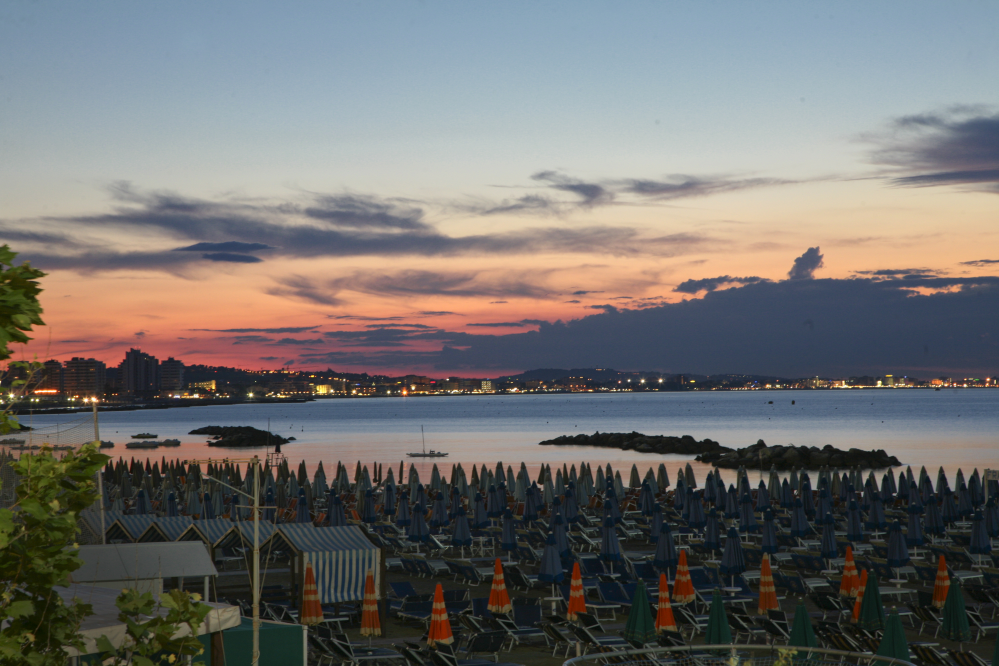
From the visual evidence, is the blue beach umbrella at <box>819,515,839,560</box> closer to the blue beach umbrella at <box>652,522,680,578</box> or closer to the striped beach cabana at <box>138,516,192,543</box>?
the blue beach umbrella at <box>652,522,680,578</box>

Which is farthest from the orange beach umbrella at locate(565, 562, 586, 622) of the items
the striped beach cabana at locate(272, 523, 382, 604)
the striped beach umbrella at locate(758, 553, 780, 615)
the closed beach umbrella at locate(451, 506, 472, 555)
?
the closed beach umbrella at locate(451, 506, 472, 555)

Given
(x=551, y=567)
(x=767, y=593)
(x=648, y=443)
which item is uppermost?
(x=551, y=567)

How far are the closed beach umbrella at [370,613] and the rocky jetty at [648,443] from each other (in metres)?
64.2

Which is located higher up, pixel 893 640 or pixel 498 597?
pixel 893 640

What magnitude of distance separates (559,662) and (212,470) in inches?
983

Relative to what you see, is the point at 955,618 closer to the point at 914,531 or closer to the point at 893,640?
the point at 893,640

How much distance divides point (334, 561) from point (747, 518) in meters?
10.9

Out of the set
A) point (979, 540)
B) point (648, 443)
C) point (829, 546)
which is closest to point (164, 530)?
point (829, 546)

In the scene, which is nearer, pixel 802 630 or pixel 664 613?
pixel 802 630

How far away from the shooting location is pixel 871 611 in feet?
42.9

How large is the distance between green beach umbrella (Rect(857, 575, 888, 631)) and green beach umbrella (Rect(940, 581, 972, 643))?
81cm

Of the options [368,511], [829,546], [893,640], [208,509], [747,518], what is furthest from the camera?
[368,511]

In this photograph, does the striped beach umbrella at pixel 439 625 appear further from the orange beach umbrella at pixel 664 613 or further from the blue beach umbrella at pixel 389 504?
the blue beach umbrella at pixel 389 504

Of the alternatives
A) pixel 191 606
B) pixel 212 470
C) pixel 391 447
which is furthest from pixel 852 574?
pixel 391 447
